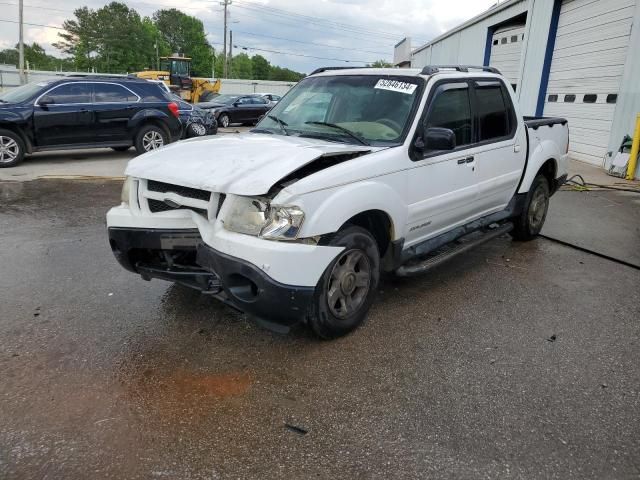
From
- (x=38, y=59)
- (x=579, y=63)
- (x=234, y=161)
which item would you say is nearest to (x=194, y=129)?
(x=234, y=161)

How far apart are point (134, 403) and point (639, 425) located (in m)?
2.75

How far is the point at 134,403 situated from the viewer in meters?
2.87

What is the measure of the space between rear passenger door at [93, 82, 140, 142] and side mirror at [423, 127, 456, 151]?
9042 millimetres

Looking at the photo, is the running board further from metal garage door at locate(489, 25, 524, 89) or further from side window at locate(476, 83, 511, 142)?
metal garage door at locate(489, 25, 524, 89)

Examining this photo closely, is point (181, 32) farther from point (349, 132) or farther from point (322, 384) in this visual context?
point (322, 384)

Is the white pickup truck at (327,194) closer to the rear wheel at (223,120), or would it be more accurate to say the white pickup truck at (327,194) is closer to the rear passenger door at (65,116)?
the rear passenger door at (65,116)

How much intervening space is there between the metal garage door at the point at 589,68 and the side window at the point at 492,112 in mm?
8571

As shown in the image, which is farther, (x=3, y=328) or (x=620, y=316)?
(x=620, y=316)

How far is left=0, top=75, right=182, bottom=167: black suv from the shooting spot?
10203 millimetres

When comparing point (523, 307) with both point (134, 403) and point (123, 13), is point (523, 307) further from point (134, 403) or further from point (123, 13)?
point (123, 13)

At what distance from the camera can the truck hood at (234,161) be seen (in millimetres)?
3117

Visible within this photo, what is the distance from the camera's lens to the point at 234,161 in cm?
337

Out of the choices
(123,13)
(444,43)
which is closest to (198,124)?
(444,43)

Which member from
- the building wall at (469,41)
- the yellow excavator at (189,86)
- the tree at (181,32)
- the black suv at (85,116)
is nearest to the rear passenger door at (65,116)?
the black suv at (85,116)
